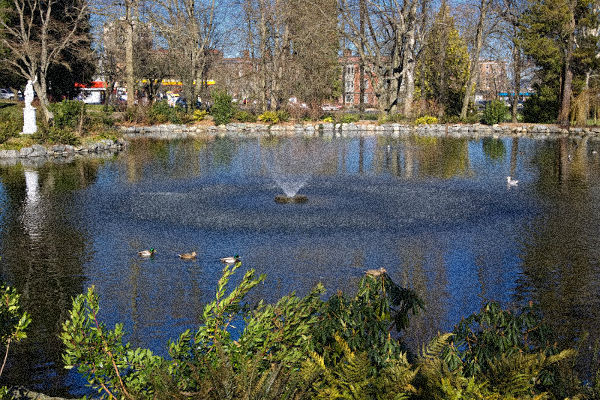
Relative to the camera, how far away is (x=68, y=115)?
28000 millimetres

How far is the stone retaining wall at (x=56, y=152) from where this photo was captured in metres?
23.3

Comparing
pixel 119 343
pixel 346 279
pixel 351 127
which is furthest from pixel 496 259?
pixel 351 127

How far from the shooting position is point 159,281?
28.7ft

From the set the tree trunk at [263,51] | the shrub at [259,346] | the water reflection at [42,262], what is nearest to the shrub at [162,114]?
the tree trunk at [263,51]

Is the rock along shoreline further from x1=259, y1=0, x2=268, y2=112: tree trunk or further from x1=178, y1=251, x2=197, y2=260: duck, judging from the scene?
x1=178, y1=251, x2=197, y2=260: duck

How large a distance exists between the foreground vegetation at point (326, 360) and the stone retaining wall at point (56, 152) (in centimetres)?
2030

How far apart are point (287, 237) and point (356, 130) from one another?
27392 mm

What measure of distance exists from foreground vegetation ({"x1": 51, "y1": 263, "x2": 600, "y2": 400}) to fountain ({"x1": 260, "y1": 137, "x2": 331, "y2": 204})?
34.1ft

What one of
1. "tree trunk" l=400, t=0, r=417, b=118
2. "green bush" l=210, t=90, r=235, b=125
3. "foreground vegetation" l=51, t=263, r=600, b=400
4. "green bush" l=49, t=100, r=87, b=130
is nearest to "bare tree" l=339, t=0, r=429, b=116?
"tree trunk" l=400, t=0, r=417, b=118

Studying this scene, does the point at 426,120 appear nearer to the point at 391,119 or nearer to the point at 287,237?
the point at 391,119

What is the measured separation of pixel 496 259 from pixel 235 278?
3.94 metres

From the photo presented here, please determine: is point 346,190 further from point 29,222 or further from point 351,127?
point 351,127

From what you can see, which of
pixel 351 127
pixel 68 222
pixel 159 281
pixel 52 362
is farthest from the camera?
pixel 351 127

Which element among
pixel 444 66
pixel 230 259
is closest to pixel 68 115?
pixel 230 259
